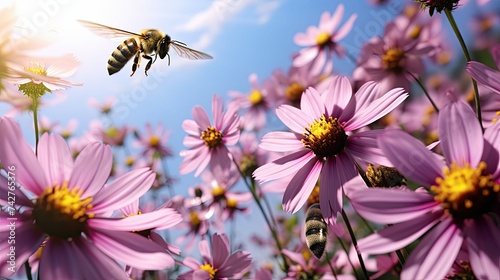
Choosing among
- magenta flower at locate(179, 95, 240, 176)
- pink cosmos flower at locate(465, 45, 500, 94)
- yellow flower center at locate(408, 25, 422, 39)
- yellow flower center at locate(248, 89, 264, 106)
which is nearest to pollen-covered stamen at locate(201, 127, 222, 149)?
magenta flower at locate(179, 95, 240, 176)

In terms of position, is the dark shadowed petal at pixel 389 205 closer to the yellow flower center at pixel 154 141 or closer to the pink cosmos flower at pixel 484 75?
the pink cosmos flower at pixel 484 75

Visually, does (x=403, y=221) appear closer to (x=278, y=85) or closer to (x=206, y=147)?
(x=206, y=147)

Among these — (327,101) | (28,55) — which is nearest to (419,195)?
(327,101)

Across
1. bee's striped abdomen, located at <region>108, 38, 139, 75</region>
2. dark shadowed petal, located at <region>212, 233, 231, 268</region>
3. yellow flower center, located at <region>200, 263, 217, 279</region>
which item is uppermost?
bee's striped abdomen, located at <region>108, 38, 139, 75</region>

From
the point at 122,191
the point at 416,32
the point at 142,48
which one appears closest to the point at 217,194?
the point at 142,48

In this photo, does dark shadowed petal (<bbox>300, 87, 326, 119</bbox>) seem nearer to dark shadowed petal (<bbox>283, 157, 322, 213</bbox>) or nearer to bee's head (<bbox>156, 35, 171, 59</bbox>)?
dark shadowed petal (<bbox>283, 157, 322, 213</bbox>)

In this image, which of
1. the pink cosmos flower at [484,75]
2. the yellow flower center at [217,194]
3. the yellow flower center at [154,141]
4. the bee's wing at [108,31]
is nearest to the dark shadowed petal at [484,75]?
the pink cosmos flower at [484,75]

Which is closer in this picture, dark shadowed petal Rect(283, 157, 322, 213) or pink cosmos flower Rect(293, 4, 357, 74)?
dark shadowed petal Rect(283, 157, 322, 213)

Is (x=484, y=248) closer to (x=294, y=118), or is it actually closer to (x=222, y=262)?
(x=294, y=118)

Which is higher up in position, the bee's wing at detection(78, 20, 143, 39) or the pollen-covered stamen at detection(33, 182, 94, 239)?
the bee's wing at detection(78, 20, 143, 39)
